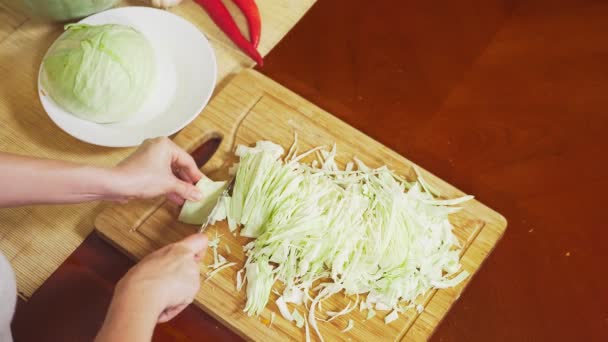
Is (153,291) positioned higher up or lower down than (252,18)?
lower down

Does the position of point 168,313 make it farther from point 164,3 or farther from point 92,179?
point 164,3

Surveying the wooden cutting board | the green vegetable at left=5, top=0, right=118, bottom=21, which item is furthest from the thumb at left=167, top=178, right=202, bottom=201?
the green vegetable at left=5, top=0, right=118, bottom=21

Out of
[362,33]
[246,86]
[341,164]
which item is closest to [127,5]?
[246,86]

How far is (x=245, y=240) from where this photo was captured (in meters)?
1.58

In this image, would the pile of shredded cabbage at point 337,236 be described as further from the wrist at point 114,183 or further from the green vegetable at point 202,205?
the wrist at point 114,183

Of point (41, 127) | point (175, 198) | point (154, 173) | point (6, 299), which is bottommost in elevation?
point (6, 299)

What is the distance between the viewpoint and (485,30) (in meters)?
1.94

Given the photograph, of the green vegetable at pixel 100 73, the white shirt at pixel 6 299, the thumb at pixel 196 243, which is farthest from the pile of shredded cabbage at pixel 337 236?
the white shirt at pixel 6 299

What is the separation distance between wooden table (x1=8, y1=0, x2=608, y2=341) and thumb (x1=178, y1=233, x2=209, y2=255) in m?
0.21

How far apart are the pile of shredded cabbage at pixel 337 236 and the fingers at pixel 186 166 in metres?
0.10

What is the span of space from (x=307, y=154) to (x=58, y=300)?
734mm

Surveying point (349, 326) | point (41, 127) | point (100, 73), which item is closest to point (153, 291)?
point (349, 326)

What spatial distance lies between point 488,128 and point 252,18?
0.78 meters

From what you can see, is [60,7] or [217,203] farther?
[60,7]
